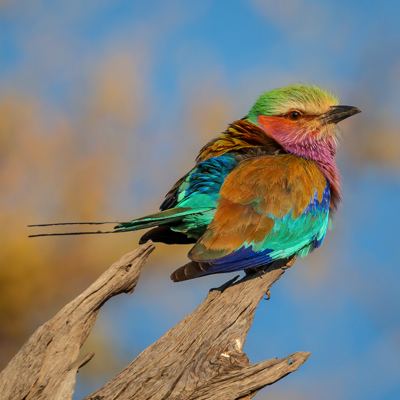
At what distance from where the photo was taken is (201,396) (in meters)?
2.56

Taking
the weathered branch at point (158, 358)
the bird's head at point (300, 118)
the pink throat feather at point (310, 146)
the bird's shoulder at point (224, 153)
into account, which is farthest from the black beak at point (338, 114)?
the weathered branch at point (158, 358)

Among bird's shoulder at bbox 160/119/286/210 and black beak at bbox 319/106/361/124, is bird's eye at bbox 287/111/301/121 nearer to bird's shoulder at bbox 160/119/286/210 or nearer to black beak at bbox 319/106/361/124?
black beak at bbox 319/106/361/124


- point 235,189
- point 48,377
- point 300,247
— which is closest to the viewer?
point 48,377

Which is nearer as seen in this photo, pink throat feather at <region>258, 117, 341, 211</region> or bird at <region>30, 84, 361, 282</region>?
bird at <region>30, 84, 361, 282</region>

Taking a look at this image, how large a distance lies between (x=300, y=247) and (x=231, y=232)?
28.1 inches

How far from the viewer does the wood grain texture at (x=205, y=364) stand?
2562 millimetres

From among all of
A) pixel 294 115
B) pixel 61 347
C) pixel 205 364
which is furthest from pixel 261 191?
pixel 61 347

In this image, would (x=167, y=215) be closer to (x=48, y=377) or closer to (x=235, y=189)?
(x=235, y=189)

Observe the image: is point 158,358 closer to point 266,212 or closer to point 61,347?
point 61,347

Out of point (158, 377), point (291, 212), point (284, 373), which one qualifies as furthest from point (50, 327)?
point (291, 212)

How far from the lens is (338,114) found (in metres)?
4.37

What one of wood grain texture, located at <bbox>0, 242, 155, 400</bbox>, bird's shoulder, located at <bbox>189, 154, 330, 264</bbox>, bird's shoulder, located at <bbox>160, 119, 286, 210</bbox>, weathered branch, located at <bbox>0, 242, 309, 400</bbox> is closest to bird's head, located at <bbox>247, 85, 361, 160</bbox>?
bird's shoulder, located at <bbox>160, 119, 286, 210</bbox>

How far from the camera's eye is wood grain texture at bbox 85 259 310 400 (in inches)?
101

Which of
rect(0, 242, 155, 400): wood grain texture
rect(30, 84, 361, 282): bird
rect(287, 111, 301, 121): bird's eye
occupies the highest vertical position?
rect(287, 111, 301, 121): bird's eye
